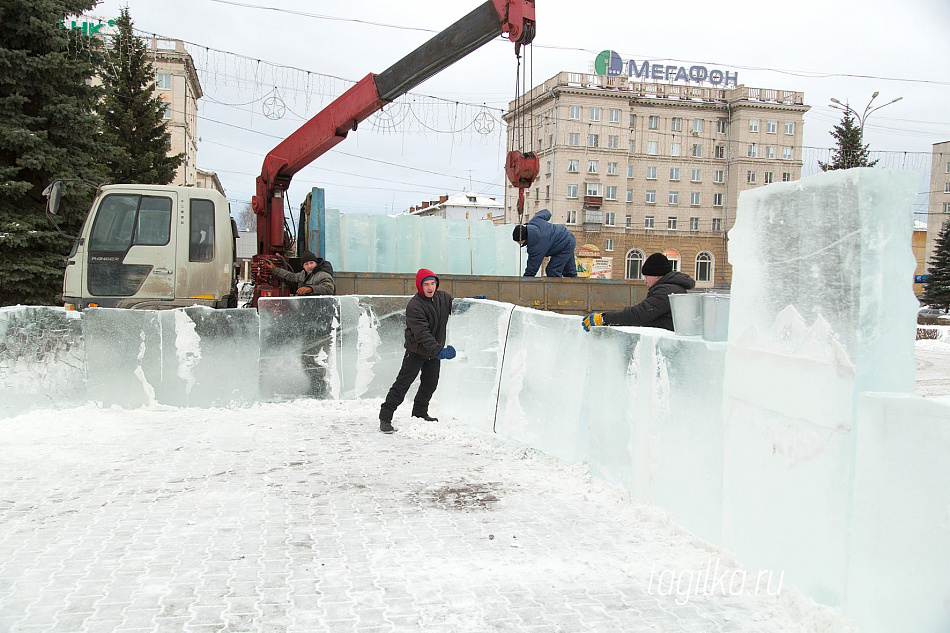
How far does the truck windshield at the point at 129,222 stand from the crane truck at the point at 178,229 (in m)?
0.01

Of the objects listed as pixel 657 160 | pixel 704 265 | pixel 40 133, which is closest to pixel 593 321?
pixel 40 133

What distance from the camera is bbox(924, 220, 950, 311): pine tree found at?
35.0 metres

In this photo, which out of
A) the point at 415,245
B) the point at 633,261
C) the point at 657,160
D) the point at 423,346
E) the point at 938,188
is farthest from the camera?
the point at 938,188

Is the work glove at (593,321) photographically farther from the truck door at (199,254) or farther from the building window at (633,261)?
the building window at (633,261)

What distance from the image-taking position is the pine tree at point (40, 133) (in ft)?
43.2

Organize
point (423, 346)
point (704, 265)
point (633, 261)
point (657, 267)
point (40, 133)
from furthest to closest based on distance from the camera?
point (704, 265)
point (633, 261)
point (40, 133)
point (423, 346)
point (657, 267)

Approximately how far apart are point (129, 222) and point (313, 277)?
2.52m

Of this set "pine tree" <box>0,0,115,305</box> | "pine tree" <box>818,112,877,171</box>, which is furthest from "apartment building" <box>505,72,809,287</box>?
"pine tree" <box>0,0,115,305</box>

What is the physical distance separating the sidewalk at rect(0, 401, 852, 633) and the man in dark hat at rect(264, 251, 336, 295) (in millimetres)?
3267

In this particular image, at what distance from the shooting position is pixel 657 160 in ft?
210

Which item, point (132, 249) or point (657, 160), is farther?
point (657, 160)

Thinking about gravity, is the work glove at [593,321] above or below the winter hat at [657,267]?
below
